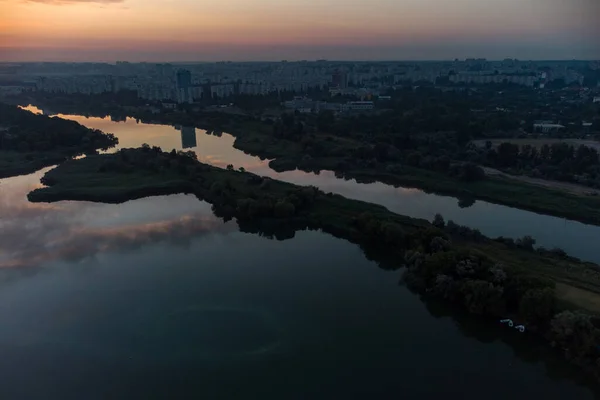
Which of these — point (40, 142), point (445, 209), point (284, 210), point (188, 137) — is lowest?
point (445, 209)

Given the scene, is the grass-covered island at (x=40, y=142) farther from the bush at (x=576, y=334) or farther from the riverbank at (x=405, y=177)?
the bush at (x=576, y=334)

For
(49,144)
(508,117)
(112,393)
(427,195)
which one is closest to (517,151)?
(427,195)

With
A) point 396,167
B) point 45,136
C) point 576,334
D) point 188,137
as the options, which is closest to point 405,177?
point 396,167

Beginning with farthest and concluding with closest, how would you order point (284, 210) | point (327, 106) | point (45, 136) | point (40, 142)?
1. point (327, 106)
2. point (45, 136)
3. point (40, 142)
4. point (284, 210)

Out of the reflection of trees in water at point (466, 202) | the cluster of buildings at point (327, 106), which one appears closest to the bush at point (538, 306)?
the reflection of trees in water at point (466, 202)

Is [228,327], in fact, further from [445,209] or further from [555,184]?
[555,184]

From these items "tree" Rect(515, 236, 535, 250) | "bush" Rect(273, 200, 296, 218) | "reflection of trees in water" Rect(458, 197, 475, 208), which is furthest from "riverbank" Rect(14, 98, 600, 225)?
"bush" Rect(273, 200, 296, 218)

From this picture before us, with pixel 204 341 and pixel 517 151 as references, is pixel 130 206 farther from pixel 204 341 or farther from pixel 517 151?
pixel 517 151
